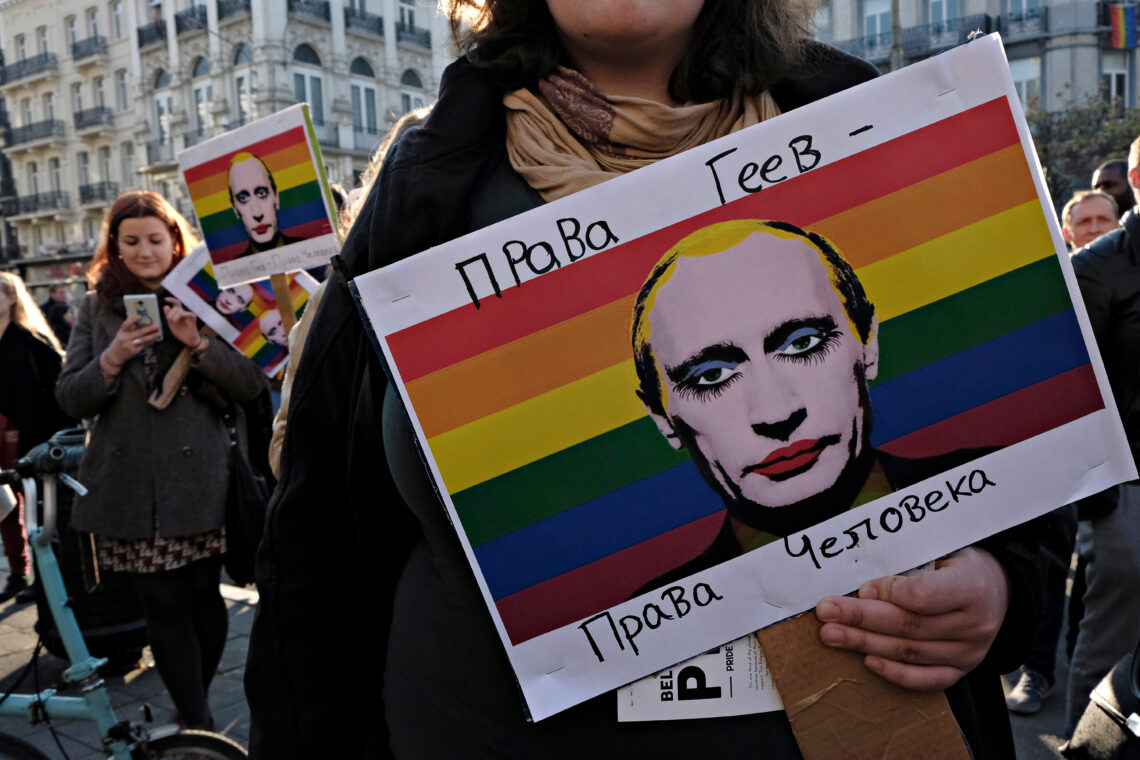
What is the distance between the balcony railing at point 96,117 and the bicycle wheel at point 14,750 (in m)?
42.9

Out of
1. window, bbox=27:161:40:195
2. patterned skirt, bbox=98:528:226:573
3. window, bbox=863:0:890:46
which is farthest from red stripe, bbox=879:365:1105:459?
window, bbox=27:161:40:195

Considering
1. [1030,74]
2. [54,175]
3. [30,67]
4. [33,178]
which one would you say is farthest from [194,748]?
[30,67]

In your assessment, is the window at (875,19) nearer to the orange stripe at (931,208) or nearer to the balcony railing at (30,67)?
the orange stripe at (931,208)

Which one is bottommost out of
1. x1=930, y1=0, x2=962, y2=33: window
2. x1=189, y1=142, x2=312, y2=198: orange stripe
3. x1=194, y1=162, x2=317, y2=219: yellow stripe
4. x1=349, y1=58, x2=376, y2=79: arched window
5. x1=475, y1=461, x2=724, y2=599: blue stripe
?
x1=475, y1=461, x2=724, y2=599: blue stripe

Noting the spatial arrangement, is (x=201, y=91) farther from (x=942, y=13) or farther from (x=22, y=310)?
(x=22, y=310)

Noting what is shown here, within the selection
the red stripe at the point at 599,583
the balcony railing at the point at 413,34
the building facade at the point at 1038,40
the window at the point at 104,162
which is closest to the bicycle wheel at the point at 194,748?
the red stripe at the point at 599,583

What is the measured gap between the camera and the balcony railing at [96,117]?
40.3 metres

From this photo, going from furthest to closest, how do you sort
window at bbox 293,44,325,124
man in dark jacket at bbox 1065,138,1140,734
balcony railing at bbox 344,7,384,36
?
balcony railing at bbox 344,7,384,36
window at bbox 293,44,325,124
man in dark jacket at bbox 1065,138,1140,734

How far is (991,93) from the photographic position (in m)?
1.06

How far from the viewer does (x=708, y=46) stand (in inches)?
47.8

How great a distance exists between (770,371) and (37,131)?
5001cm

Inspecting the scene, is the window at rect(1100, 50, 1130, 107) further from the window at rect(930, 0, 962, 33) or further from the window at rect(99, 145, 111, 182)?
the window at rect(99, 145, 111, 182)

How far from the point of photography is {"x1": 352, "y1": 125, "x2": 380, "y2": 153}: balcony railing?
3556cm

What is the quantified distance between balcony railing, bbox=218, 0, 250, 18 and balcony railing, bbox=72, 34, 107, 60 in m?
8.45
